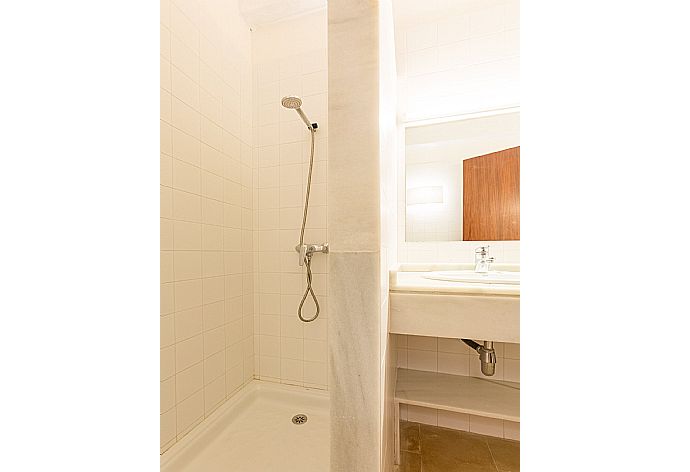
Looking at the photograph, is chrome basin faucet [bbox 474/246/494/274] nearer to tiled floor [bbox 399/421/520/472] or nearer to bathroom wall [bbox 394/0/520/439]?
bathroom wall [bbox 394/0/520/439]

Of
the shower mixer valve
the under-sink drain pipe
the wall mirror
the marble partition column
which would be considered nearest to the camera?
the marble partition column

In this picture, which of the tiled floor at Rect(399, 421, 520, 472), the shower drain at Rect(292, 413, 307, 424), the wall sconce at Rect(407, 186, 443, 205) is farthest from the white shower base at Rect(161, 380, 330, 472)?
the wall sconce at Rect(407, 186, 443, 205)

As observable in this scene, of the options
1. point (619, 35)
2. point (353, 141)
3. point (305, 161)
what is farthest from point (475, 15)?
point (619, 35)

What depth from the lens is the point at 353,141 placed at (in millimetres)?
817

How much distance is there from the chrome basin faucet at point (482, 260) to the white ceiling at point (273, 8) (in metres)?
1.63

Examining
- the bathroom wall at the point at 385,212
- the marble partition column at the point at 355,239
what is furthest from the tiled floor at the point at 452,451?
the marble partition column at the point at 355,239

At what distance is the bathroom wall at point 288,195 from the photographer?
1.88m

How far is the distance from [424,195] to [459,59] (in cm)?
69

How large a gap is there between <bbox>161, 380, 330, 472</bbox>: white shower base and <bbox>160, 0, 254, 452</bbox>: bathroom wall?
2.6 inches

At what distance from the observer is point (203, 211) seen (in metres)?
1.61

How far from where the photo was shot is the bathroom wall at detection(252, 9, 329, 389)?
6.17 feet

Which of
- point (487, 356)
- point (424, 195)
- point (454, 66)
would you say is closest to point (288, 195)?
point (424, 195)
